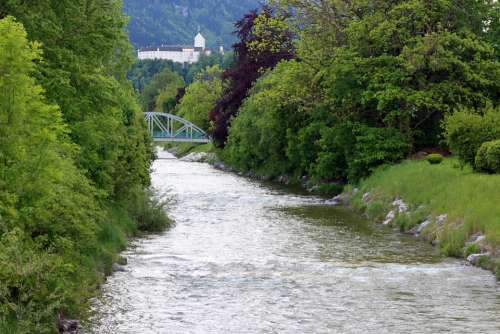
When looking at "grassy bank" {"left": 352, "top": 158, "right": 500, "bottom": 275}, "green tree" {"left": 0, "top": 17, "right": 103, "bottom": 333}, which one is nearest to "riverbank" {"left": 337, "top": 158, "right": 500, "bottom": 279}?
"grassy bank" {"left": 352, "top": 158, "right": 500, "bottom": 275}

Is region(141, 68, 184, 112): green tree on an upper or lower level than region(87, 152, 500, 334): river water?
upper

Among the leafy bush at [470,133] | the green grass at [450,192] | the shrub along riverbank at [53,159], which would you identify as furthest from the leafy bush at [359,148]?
the shrub along riverbank at [53,159]

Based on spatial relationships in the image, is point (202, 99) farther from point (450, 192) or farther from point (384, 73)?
point (450, 192)

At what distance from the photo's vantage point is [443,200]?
3098 centimetres

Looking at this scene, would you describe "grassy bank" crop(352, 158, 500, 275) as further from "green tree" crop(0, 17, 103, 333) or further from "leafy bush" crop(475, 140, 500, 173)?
"green tree" crop(0, 17, 103, 333)

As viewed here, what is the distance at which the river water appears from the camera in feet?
57.6

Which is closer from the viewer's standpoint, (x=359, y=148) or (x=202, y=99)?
(x=359, y=148)

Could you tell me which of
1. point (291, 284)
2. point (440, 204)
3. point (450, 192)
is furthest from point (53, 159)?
point (450, 192)

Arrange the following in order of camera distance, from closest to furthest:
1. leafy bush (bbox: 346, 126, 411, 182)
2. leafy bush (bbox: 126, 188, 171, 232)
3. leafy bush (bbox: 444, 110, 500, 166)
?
1. leafy bush (bbox: 126, 188, 171, 232)
2. leafy bush (bbox: 444, 110, 500, 166)
3. leafy bush (bbox: 346, 126, 411, 182)

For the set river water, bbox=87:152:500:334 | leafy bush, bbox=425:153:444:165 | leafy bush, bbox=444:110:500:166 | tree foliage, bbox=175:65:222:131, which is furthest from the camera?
tree foliage, bbox=175:65:222:131

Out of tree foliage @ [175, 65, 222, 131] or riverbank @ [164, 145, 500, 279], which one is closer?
riverbank @ [164, 145, 500, 279]

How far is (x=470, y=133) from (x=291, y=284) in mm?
15001

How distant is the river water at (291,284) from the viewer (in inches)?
691

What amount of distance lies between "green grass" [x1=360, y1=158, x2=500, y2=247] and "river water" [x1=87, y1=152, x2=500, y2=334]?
53.8 inches
